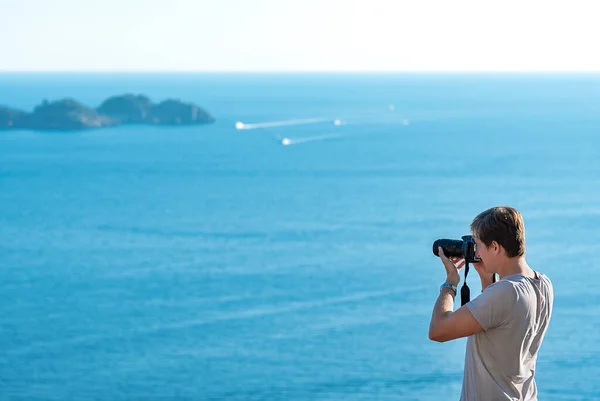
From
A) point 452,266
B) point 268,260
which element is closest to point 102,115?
point 268,260

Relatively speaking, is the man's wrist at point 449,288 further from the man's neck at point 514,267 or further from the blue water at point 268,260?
the blue water at point 268,260

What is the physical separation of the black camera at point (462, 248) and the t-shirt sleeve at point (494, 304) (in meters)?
0.19

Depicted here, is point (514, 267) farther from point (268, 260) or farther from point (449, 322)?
point (268, 260)

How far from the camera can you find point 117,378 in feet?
85.4

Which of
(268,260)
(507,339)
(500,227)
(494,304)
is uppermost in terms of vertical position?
(500,227)

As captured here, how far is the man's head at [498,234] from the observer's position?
2568 mm

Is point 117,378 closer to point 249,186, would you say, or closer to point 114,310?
point 114,310

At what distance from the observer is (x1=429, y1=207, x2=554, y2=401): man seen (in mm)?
2596

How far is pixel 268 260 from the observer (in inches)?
1463

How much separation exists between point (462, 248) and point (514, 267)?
182mm

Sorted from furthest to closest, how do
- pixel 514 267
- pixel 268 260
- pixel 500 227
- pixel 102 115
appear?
pixel 102 115 → pixel 268 260 → pixel 514 267 → pixel 500 227

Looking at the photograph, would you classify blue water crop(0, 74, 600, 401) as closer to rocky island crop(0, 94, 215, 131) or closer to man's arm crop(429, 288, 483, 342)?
rocky island crop(0, 94, 215, 131)

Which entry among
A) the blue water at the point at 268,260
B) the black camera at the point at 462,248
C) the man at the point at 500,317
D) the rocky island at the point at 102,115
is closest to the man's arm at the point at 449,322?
the man at the point at 500,317

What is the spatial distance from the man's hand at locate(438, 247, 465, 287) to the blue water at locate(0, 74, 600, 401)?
2170 centimetres
